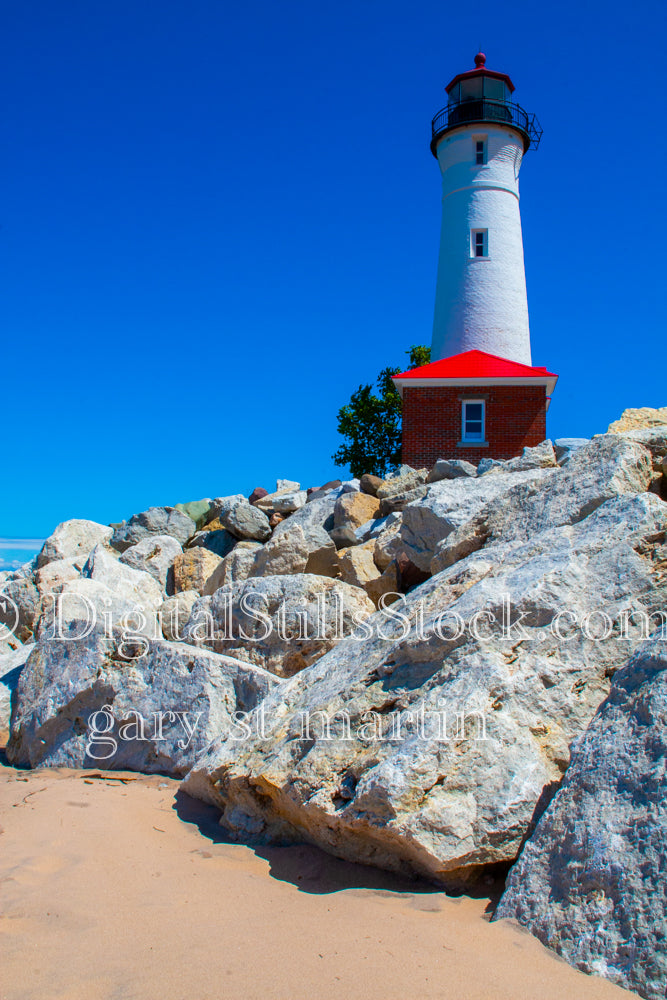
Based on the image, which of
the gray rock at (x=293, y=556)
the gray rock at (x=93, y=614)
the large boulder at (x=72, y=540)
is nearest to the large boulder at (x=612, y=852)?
the gray rock at (x=93, y=614)

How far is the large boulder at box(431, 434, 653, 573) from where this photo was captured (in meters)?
4.72

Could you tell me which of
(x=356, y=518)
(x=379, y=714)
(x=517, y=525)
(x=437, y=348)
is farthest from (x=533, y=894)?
(x=437, y=348)

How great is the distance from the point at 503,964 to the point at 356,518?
864 centimetres

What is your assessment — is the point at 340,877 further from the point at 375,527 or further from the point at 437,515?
the point at 375,527

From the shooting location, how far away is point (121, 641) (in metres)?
5.36

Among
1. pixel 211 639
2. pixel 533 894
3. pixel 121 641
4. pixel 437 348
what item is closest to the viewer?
pixel 533 894

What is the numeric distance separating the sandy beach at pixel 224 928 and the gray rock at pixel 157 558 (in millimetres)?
6594

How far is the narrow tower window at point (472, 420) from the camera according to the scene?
19.0 metres

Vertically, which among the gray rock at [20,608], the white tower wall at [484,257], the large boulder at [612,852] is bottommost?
the large boulder at [612,852]

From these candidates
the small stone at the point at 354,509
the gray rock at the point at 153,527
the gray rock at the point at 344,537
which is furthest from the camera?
the gray rock at the point at 153,527

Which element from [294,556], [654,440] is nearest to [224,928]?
[654,440]

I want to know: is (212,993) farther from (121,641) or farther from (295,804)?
(121,641)

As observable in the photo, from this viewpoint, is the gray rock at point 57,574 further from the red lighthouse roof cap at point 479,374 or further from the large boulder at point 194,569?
the red lighthouse roof cap at point 479,374

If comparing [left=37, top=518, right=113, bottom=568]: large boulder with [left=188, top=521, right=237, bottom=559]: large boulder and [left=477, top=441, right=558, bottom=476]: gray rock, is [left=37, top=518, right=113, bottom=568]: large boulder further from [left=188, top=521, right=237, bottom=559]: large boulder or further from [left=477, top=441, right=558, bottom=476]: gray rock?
[left=477, top=441, right=558, bottom=476]: gray rock
